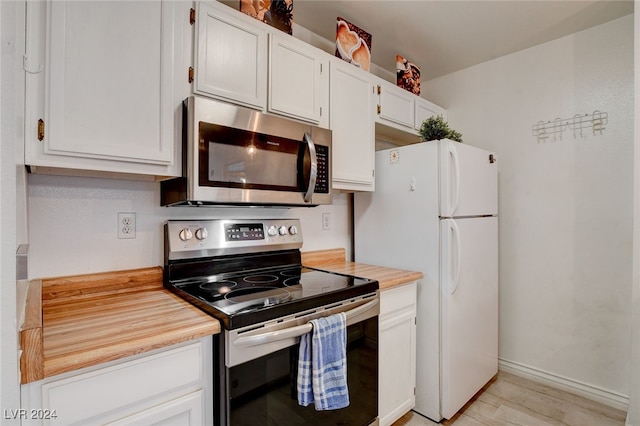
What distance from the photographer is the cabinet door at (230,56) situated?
4.37 ft

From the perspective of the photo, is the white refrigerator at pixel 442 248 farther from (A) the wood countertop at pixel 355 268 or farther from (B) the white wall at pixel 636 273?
(B) the white wall at pixel 636 273

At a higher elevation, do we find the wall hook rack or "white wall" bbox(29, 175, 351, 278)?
the wall hook rack

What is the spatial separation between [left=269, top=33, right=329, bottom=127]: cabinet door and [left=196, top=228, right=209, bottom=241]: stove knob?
0.66m

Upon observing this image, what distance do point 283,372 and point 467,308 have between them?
136 cm

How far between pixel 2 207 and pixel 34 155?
534mm

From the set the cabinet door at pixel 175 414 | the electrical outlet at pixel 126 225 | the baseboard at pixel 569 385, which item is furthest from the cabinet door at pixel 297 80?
the baseboard at pixel 569 385

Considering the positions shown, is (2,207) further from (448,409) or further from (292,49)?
(448,409)

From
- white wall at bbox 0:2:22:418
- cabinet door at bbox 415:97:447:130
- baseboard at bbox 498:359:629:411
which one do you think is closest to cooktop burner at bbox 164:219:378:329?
white wall at bbox 0:2:22:418

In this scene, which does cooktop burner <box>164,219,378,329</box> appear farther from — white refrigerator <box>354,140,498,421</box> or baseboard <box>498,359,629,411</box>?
baseboard <box>498,359,629,411</box>

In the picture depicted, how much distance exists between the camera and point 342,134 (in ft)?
6.23

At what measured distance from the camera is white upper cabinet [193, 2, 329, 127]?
4.42ft

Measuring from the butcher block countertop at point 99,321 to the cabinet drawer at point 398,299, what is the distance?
96 centimetres

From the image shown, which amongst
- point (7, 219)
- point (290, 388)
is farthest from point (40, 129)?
point (290, 388)

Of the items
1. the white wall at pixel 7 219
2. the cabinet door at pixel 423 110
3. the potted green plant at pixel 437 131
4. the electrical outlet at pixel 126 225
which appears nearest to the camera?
the white wall at pixel 7 219
